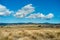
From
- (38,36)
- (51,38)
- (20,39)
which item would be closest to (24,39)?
(20,39)

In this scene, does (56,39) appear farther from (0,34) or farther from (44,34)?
(0,34)

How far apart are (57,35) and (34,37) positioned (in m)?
2.06

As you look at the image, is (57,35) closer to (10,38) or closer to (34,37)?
(34,37)

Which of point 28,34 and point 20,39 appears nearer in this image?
point 20,39

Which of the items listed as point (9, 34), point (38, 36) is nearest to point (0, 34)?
point (9, 34)

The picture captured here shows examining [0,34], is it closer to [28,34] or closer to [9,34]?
[9,34]

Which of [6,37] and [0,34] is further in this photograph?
[0,34]

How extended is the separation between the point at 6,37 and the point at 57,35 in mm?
3916

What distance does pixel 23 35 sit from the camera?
13664mm

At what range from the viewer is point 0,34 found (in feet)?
46.7

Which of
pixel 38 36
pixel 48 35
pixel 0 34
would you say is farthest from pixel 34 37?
pixel 0 34

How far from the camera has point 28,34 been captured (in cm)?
1382

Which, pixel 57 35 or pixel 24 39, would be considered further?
pixel 57 35

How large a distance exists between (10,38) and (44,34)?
104 inches
